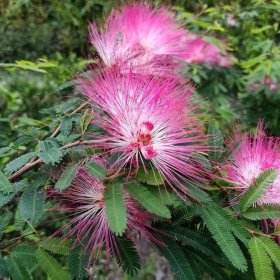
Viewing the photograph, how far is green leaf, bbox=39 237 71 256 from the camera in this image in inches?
60.7

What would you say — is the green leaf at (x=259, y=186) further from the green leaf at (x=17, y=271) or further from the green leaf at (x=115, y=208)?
the green leaf at (x=17, y=271)

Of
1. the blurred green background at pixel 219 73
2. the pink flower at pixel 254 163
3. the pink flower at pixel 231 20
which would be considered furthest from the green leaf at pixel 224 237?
the pink flower at pixel 231 20

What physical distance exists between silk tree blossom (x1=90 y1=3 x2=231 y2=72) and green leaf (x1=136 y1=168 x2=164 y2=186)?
1.68ft

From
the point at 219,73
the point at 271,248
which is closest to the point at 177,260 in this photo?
the point at 271,248

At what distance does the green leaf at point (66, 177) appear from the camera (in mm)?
1306

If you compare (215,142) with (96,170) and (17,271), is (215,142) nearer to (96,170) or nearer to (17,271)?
(96,170)

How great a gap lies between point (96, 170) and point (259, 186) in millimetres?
501

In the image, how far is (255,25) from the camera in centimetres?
393

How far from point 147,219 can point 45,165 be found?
0.37m

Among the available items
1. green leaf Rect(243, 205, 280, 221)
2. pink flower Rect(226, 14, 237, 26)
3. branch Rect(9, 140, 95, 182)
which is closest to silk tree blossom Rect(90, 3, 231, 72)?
branch Rect(9, 140, 95, 182)

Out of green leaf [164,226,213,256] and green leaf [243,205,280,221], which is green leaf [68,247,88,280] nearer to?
green leaf [164,226,213,256]

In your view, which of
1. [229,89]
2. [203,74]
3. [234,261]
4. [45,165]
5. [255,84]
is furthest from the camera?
[229,89]

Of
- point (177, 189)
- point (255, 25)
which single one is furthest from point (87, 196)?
point (255, 25)

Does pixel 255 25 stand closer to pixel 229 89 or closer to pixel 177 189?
pixel 229 89
